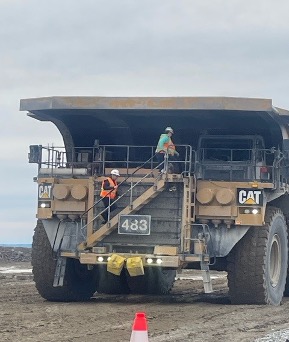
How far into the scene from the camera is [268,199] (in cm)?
1561

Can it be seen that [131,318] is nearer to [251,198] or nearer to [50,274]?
[50,274]

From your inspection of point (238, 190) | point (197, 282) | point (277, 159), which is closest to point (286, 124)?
point (277, 159)

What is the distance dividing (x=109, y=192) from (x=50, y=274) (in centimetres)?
162

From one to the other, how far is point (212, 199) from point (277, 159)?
1551 millimetres

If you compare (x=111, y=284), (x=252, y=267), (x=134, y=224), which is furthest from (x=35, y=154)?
(x=252, y=267)

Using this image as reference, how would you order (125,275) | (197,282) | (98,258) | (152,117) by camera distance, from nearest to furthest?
1. (98,258)
2. (152,117)
3. (125,275)
4. (197,282)

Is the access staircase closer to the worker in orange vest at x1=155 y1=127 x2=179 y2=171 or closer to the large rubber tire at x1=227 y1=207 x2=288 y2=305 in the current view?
the worker in orange vest at x1=155 y1=127 x2=179 y2=171

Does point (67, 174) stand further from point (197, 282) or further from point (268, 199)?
point (197, 282)

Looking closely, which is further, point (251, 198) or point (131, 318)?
point (251, 198)

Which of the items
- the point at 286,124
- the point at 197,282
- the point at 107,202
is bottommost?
the point at 197,282

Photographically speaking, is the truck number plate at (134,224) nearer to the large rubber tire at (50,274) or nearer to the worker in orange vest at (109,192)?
the worker in orange vest at (109,192)

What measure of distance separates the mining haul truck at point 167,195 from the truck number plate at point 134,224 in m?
0.02

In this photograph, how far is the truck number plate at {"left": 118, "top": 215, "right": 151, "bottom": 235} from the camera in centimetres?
1513

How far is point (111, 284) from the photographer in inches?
690
